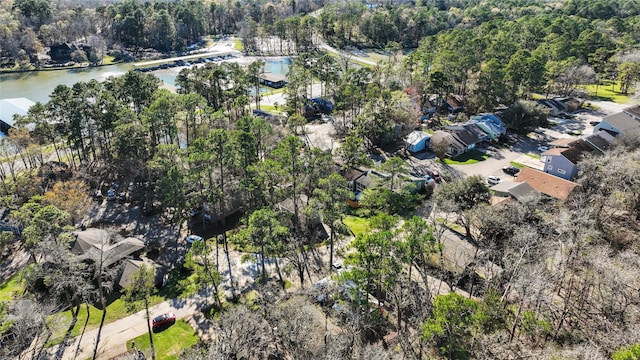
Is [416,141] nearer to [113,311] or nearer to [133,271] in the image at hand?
[133,271]

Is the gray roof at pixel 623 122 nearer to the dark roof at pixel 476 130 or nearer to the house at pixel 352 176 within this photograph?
the dark roof at pixel 476 130

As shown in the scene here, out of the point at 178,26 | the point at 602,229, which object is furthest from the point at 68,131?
the point at 178,26

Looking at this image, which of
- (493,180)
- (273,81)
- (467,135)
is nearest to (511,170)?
(493,180)

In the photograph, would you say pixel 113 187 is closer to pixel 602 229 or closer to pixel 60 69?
pixel 602 229

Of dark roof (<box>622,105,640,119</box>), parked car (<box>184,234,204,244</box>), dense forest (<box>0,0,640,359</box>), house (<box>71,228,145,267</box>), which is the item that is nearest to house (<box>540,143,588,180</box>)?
dense forest (<box>0,0,640,359</box>)

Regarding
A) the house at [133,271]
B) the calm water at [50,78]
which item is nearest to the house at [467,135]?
the house at [133,271]

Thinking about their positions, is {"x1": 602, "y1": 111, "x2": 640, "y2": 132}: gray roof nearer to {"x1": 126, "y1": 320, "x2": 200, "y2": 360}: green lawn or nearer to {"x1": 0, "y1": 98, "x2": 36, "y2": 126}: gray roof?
{"x1": 126, "y1": 320, "x2": 200, "y2": 360}: green lawn
